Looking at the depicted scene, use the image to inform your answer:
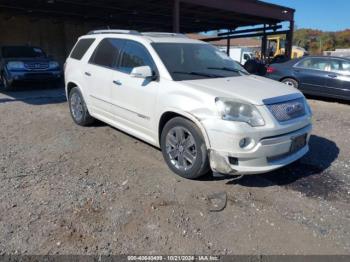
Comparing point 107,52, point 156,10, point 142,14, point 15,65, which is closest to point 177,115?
point 107,52

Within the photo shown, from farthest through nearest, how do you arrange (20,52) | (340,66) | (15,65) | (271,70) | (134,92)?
(20,52)
(271,70)
(15,65)
(340,66)
(134,92)

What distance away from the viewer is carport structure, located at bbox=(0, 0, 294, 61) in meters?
14.4

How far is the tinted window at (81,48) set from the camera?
609 centimetres

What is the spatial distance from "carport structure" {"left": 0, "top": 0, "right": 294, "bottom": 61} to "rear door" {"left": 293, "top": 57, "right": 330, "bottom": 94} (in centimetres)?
481

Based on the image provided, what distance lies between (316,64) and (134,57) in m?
7.80

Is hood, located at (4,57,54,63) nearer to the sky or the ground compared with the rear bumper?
nearer to the sky

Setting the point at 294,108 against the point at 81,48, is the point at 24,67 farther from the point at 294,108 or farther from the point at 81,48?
the point at 294,108

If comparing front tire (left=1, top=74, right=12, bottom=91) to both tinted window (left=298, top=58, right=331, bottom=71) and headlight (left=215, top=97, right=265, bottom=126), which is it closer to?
headlight (left=215, top=97, right=265, bottom=126)

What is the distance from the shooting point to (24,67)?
1108 centimetres

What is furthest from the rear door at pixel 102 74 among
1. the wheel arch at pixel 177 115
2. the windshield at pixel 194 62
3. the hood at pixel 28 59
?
the hood at pixel 28 59

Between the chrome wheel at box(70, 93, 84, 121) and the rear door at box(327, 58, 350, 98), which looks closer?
the chrome wheel at box(70, 93, 84, 121)

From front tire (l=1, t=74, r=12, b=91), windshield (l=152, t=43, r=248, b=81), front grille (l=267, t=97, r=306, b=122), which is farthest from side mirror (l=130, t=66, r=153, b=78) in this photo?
front tire (l=1, t=74, r=12, b=91)

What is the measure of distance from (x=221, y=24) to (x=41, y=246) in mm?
20775

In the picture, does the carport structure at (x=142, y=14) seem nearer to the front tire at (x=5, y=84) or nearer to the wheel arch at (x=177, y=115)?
the front tire at (x=5, y=84)
